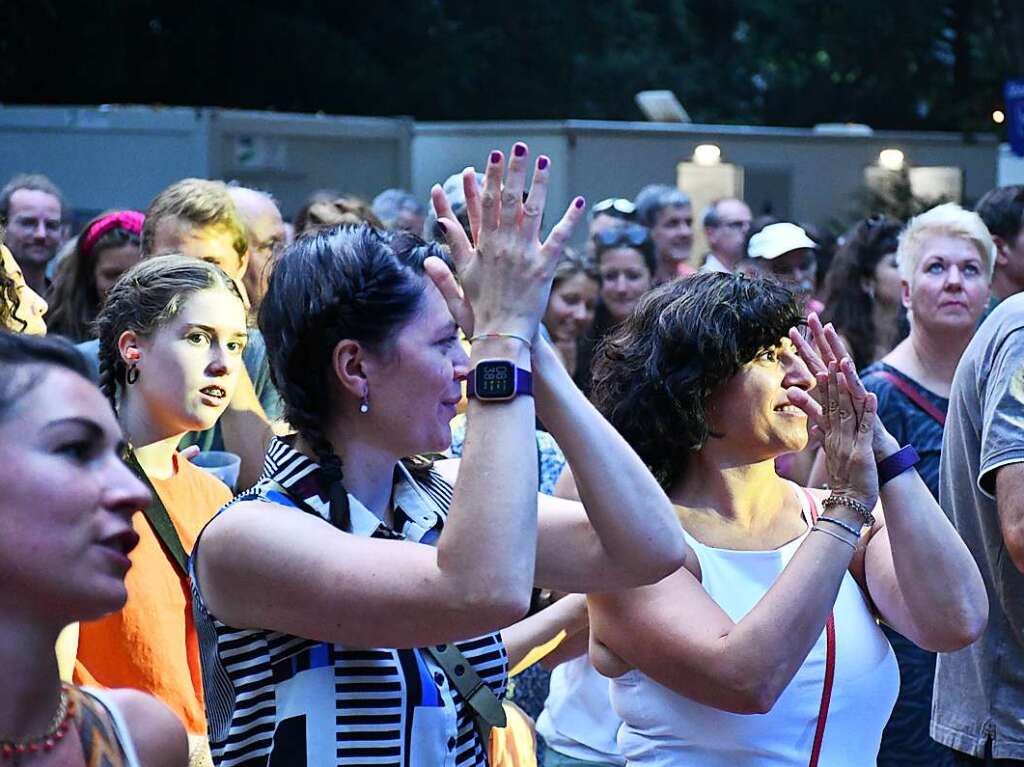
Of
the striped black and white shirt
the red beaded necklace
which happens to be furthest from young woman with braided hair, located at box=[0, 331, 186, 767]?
the striped black and white shirt

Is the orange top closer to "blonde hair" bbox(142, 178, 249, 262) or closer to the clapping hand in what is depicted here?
the clapping hand

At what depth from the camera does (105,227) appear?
21.6 feet

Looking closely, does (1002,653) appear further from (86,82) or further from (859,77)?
(859,77)

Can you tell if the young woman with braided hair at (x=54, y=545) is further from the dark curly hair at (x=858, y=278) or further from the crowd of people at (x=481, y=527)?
the dark curly hair at (x=858, y=278)

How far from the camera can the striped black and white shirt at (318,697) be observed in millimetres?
2734

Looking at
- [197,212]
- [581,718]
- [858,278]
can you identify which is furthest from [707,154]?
[581,718]

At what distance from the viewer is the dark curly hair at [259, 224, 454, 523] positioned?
9.49ft

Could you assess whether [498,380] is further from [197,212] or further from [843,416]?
[197,212]

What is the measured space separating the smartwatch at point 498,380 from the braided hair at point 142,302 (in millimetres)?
1761

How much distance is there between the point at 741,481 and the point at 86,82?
20647mm

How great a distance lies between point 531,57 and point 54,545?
25480mm

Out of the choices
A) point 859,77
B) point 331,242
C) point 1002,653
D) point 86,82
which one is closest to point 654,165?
point 86,82

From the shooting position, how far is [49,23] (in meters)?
22.6

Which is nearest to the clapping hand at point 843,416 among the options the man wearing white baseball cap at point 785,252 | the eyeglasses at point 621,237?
the man wearing white baseball cap at point 785,252
